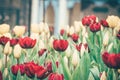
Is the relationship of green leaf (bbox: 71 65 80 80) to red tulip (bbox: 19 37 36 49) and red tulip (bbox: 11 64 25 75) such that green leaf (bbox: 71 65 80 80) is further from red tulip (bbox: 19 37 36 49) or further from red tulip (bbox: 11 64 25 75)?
red tulip (bbox: 19 37 36 49)

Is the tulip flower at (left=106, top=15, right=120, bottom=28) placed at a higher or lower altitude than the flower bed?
higher

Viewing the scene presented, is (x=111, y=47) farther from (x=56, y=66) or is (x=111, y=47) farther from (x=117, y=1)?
(x=117, y=1)

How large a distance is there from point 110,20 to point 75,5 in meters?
7.73

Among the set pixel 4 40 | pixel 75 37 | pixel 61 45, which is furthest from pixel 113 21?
pixel 4 40

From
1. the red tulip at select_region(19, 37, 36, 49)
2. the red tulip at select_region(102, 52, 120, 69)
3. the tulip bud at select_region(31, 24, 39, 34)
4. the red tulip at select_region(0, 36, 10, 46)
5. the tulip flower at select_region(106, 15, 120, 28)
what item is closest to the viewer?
the red tulip at select_region(102, 52, 120, 69)

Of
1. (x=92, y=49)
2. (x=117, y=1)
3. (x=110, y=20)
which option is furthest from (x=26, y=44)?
(x=117, y=1)

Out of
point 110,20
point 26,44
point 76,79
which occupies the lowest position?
point 76,79

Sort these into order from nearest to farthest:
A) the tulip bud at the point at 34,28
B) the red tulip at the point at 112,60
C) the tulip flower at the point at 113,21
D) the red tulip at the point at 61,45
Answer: the red tulip at the point at 112,60 → the red tulip at the point at 61,45 → the tulip flower at the point at 113,21 → the tulip bud at the point at 34,28

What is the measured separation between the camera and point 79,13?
30.1ft

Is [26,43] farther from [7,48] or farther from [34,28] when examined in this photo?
[34,28]

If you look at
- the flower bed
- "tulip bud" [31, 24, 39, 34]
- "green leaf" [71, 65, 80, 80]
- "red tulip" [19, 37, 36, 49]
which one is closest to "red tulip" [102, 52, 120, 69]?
the flower bed

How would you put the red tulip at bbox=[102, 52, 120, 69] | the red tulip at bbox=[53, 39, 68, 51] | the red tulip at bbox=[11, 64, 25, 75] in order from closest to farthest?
the red tulip at bbox=[102, 52, 120, 69] < the red tulip at bbox=[11, 64, 25, 75] < the red tulip at bbox=[53, 39, 68, 51]

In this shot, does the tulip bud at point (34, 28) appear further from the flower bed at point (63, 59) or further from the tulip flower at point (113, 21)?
the tulip flower at point (113, 21)

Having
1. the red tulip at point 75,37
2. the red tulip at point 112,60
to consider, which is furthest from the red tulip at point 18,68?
the red tulip at point 75,37
